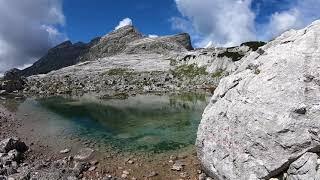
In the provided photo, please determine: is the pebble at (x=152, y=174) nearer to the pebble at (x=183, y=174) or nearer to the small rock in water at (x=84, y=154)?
the pebble at (x=183, y=174)

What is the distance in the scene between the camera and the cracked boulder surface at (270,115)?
1822 centimetres

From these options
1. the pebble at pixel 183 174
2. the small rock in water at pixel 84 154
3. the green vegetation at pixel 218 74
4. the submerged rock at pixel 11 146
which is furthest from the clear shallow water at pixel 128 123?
the green vegetation at pixel 218 74

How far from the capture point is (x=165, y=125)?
45.3 m

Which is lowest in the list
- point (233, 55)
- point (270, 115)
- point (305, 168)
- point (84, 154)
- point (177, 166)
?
point (177, 166)

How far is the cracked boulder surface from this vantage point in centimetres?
1822

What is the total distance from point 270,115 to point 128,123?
30.3 metres

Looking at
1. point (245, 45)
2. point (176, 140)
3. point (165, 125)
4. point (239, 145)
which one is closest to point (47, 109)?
point (165, 125)

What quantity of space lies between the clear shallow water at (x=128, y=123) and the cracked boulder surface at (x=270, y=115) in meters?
11.4

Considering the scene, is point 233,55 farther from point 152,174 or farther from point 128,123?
point 152,174

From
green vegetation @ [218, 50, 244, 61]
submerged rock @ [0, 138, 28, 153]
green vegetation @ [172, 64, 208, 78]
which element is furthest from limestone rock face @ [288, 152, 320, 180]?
green vegetation @ [172, 64, 208, 78]

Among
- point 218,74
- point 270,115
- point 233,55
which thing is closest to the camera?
point 270,115

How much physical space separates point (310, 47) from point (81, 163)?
60.5ft

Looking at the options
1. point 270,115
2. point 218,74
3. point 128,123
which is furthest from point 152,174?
point 218,74

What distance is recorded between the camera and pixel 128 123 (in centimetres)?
4762
